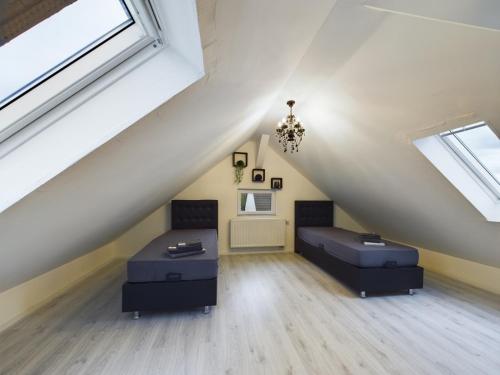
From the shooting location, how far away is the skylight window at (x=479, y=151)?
2334 millimetres

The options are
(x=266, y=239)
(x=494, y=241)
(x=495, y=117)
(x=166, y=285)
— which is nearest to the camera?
(x=495, y=117)

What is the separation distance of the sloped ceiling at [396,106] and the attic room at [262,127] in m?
0.02

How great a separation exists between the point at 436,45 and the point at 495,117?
0.76m

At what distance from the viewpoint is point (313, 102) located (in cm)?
287

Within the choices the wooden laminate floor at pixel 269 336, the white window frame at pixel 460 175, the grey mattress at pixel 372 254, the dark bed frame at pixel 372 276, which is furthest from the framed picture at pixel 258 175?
the white window frame at pixel 460 175

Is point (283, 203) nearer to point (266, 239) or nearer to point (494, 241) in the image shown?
point (266, 239)

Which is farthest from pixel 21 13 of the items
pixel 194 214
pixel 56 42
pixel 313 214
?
pixel 313 214

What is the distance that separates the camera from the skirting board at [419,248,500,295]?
10.2ft

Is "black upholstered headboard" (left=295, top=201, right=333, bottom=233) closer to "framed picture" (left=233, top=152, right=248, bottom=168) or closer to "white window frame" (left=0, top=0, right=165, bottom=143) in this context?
"framed picture" (left=233, top=152, right=248, bottom=168)

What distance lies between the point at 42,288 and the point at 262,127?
375 centimetres

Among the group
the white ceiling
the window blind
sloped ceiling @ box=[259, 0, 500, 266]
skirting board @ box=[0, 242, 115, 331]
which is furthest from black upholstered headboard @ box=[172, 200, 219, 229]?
the window blind

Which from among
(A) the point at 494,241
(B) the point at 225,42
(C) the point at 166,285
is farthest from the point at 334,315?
(B) the point at 225,42

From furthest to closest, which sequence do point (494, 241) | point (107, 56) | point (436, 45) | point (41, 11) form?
point (494, 241)
point (436, 45)
point (107, 56)
point (41, 11)

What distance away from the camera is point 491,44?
4.48ft
